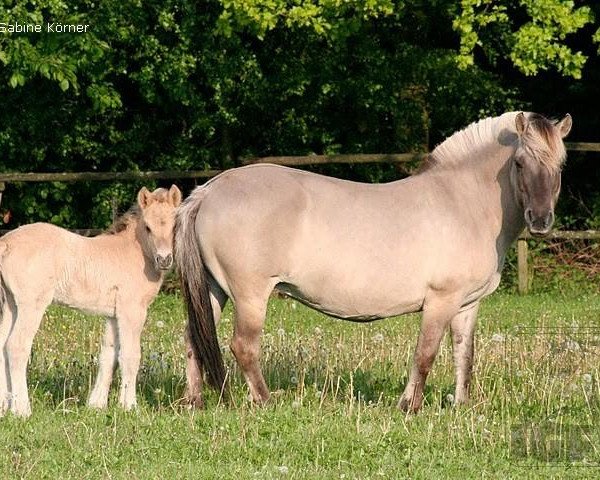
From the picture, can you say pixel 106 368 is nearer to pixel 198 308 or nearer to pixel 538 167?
Answer: pixel 198 308

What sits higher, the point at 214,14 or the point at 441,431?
the point at 214,14

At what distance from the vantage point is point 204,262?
334 inches

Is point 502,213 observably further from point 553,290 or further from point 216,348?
point 553,290

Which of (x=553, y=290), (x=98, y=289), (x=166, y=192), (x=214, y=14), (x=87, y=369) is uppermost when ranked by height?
(x=214, y=14)

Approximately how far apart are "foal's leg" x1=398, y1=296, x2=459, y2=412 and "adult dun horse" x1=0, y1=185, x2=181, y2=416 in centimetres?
184

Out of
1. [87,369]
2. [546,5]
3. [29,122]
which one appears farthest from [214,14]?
[87,369]

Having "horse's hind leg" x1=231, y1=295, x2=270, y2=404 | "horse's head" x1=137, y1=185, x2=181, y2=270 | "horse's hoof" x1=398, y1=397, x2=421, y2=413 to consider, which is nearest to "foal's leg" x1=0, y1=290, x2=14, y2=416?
"horse's head" x1=137, y1=185, x2=181, y2=270

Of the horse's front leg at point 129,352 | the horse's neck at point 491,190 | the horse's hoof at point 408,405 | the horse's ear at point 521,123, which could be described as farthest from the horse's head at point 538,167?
the horse's front leg at point 129,352

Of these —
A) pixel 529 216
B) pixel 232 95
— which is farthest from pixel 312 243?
pixel 232 95

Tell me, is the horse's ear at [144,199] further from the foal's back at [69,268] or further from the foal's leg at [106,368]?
Result: the foal's leg at [106,368]

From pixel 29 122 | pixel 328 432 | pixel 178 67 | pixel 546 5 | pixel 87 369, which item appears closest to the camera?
pixel 328 432

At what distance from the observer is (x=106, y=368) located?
863 centimetres

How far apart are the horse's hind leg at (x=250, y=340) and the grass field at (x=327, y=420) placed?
21cm

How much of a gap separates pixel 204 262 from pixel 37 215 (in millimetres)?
13713
